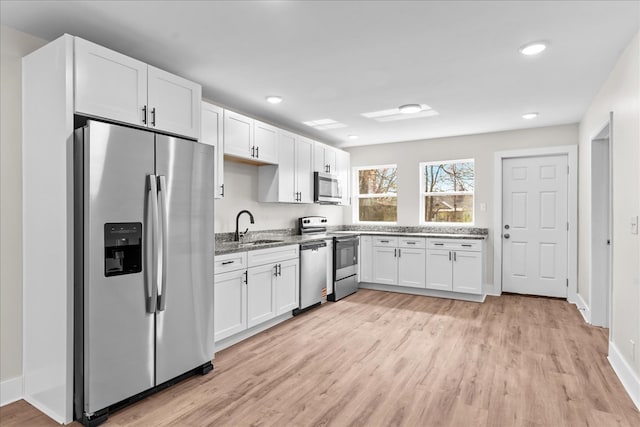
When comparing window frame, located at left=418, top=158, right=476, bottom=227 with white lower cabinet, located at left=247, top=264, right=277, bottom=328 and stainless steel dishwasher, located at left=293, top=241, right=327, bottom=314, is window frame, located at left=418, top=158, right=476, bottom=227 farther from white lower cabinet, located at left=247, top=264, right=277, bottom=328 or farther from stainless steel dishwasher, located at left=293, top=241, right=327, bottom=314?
white lower cabinet, located at left=247, top=264, right=277, bottom=328

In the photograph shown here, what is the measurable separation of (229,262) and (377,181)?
12.4 ft

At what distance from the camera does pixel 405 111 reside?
4191mm

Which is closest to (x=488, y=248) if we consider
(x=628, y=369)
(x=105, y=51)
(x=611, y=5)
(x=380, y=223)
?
(x=380, y=223)

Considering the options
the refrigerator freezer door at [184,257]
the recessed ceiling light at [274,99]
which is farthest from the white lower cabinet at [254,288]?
the recessed ceiling light at [274,99]

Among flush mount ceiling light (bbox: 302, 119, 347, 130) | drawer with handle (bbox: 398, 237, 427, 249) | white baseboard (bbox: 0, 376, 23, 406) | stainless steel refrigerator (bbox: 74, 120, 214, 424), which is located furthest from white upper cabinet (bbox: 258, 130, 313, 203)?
white baseboard (bbox: 0, 376, 23, 406)

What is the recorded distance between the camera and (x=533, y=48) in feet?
8.51

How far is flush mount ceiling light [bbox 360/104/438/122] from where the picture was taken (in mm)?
4238

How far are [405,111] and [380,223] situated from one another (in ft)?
8.10

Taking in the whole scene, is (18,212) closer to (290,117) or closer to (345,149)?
(290,117)

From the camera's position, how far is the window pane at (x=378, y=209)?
617cm

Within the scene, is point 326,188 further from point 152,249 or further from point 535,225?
point 152,249

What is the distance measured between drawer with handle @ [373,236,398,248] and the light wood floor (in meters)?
1.54

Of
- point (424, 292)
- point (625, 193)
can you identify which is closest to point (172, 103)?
point (625, 193)

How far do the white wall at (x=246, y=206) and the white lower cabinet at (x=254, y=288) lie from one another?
2.31 ft
